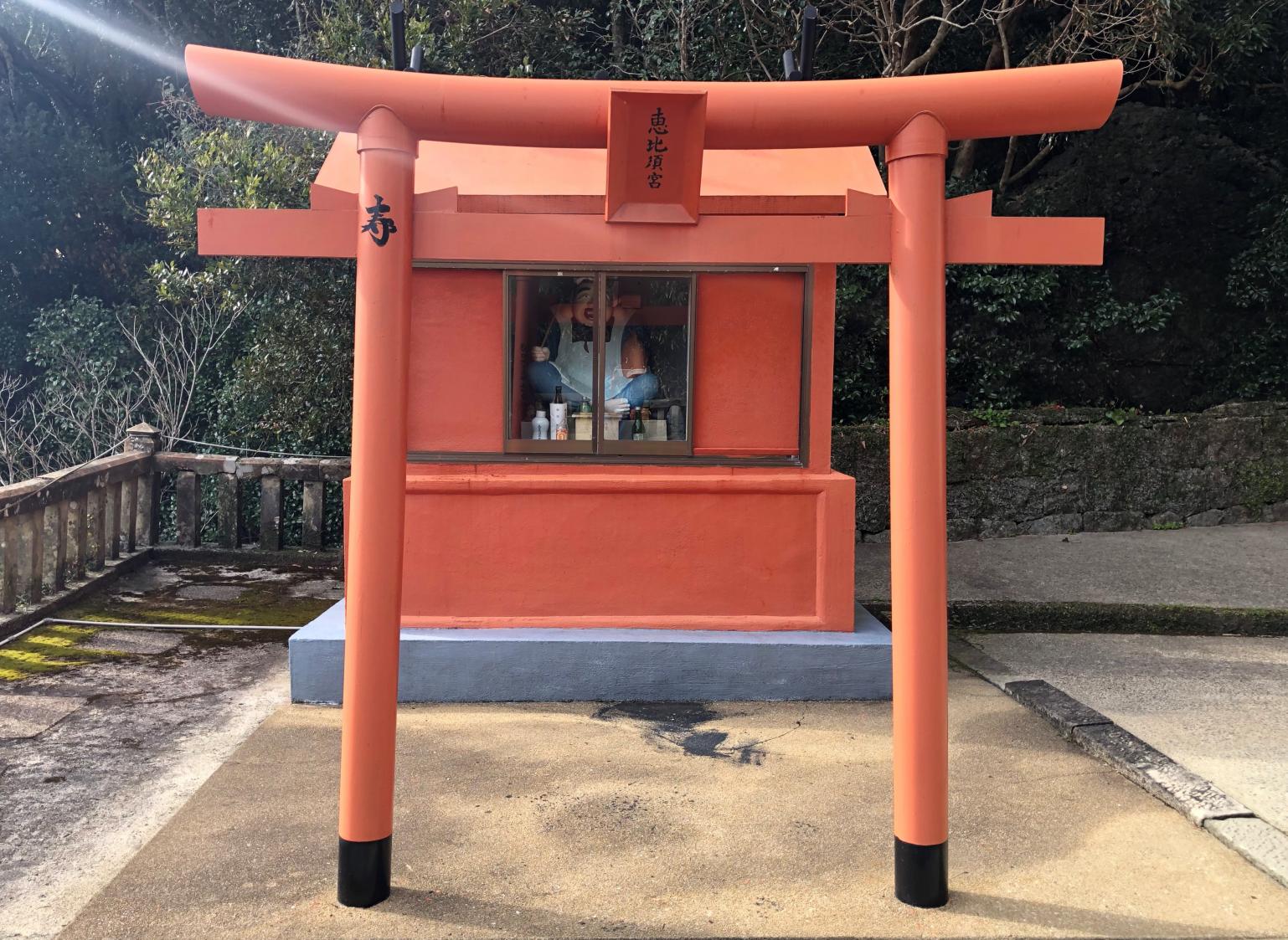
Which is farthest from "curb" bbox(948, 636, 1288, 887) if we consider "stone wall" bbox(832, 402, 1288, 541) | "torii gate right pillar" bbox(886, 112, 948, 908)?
"stone wall" bbox(832, 402, 1288, 541)

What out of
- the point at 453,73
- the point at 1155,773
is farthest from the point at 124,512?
the point at 1155,773

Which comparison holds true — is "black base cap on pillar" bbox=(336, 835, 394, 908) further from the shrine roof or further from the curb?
the shrine roof

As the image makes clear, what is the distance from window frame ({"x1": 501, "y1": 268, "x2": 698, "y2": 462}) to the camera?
522 cm

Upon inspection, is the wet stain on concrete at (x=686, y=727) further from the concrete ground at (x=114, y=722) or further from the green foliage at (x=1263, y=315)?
the green foliage at (x=1263, y=315)

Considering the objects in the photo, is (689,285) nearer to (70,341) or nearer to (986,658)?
(986,658)

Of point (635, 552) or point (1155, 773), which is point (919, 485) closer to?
point (1155, 773)

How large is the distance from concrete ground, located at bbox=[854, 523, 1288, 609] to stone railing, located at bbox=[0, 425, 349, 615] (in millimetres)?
4735

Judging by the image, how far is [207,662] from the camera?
19.3 ft

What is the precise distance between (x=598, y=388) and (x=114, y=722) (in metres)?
2.79

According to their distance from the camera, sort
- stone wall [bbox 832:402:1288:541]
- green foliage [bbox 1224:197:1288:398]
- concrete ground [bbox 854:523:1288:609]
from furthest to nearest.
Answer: green foliage [bbox 1224:197:1288:398], stone wall [bbox 832:402:1288:541], concrete ground [bbox 854:523:1288:609]

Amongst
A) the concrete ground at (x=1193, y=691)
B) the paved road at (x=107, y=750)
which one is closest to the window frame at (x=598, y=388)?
the paved road at (x=107, y=750)

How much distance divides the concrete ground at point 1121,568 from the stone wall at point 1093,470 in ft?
0.78

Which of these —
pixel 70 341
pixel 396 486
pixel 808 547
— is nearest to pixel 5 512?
pixel 396 486

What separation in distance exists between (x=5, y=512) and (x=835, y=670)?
4904 mm
